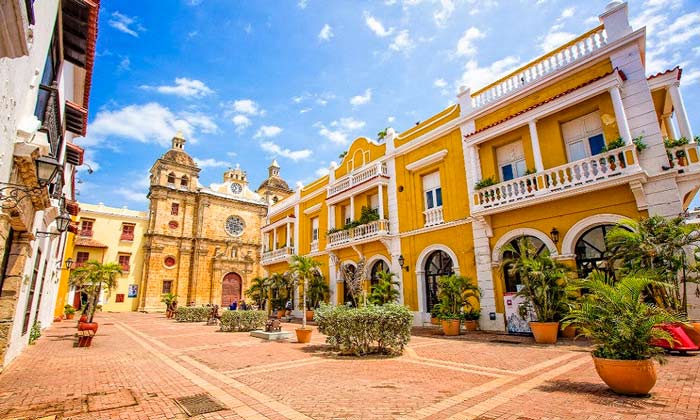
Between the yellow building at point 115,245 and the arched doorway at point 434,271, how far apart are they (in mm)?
30990

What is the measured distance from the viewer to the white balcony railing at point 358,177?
1788 cm

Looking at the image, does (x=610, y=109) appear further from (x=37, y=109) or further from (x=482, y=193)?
(x=37, y=109)

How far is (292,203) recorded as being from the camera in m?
25.7

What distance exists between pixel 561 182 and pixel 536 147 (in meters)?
1.55

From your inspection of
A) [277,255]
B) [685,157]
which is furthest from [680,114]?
[277,255]

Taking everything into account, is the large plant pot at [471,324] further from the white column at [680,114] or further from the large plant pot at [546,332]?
the white column at [680,114]

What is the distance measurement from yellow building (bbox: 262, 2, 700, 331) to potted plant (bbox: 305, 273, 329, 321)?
2414 millimetres

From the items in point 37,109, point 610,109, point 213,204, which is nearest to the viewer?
point 37,109

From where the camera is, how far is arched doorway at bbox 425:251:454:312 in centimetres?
1477

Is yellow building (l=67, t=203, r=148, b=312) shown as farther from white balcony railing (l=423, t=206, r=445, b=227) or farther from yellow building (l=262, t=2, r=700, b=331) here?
white balcony railing (l=423, t=206, r=445, b=227)

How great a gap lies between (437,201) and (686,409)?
11.9m

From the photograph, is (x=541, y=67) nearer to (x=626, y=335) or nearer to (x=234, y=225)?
(x=626, y=335)

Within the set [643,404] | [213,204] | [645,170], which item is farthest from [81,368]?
[213,204]

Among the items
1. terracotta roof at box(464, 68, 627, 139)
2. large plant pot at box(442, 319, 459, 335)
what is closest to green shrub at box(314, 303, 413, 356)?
large plant pot at box(442, 319, 459, 335)
